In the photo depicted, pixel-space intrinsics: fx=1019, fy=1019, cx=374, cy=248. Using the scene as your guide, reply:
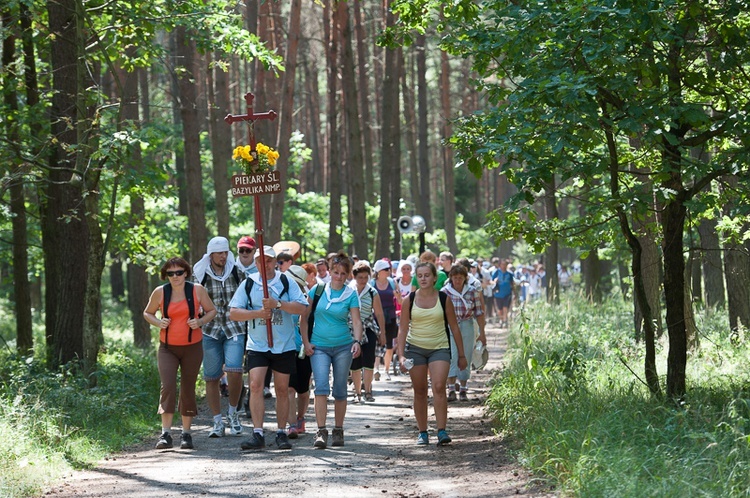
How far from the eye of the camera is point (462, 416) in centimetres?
1289

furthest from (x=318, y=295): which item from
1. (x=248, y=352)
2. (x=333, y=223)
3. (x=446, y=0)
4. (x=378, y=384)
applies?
(x=333, y=223)

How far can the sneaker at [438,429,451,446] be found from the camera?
10.4 m

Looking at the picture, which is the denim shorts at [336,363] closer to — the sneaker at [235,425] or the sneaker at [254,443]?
the sneaker at [254,443]

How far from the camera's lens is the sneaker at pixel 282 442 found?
10.2 meters

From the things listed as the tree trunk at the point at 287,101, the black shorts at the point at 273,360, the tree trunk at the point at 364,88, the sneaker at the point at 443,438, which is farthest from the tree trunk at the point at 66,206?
the tree trunk at the point at 364,88

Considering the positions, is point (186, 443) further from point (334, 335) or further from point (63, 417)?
point (334, 335)

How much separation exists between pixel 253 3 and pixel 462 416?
A: 778 inches

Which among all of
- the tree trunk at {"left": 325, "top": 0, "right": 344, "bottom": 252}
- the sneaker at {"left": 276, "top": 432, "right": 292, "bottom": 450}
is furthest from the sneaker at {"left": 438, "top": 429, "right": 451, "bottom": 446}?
the tree trunk at {"left": 325, "top": 0, "right": 344, "bottom": 252}

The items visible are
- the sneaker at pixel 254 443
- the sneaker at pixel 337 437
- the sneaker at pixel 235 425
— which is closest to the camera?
the sneaker at pixel 254 443

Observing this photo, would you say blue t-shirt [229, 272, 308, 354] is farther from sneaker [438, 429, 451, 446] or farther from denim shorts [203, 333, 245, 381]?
sneaker [438, 429, 451, 446]

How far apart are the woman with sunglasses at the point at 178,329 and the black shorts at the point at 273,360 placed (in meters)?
0.62

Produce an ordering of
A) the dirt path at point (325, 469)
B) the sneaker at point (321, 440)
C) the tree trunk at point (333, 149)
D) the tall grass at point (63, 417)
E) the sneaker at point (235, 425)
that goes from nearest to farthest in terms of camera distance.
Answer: the dirt path at point (325, 469)
the tall grass at point (63, 417)
the sneaker at point (321, 440)
the sneaker at point (235, 425)
the tree trunk at point (333, 149)

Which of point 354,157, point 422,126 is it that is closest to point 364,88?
point 422,126

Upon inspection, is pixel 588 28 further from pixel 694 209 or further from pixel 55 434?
pixel 55 434
